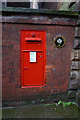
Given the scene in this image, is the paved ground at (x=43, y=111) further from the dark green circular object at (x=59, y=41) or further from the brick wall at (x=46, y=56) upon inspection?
the dark green circular object at (x=59, y=41)

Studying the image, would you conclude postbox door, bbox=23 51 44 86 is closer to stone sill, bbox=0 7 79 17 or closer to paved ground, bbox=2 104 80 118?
paved ground, bbox=2 104 80 118

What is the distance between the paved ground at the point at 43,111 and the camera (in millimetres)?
2627

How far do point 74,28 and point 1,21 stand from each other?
235 centimetres

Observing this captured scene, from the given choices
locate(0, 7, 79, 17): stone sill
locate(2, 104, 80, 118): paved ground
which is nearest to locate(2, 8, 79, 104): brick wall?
locate(0, 7, 79, 17): stone sill

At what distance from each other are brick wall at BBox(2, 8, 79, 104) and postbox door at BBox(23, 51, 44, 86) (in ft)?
0.57

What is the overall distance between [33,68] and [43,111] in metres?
1.39

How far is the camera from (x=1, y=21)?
2.71 metres

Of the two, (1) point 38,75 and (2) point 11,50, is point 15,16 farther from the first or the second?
(1) point 38,75

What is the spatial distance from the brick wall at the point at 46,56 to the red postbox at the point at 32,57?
13cm

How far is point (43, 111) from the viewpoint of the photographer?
2.83 meters

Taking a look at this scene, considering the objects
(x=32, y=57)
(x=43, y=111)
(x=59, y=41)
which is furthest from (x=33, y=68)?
(x=43, y=111)

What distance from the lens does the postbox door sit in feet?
9.77

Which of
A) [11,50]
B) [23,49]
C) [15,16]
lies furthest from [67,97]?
[15,16]

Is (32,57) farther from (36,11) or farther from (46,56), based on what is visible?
(36,11)
